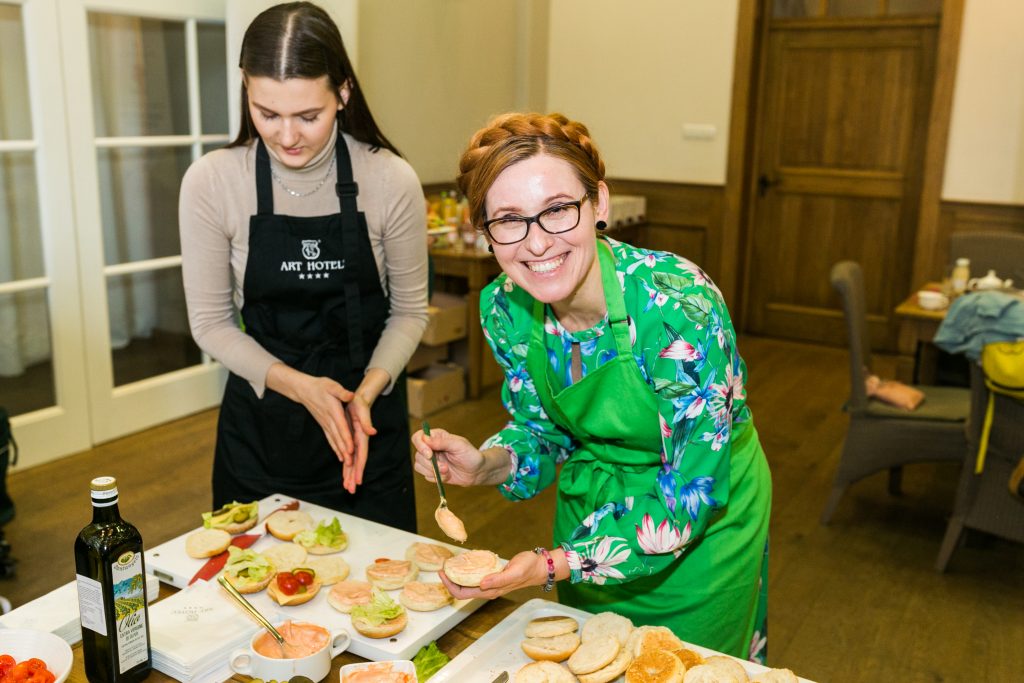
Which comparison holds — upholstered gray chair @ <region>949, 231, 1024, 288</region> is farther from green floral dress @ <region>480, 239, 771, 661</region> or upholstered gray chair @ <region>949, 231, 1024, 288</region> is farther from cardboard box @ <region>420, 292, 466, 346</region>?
green floral dress @ <region>480, 239, 771, 661</region>

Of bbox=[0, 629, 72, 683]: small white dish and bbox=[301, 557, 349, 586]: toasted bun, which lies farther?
bbox=[301, 557, 349, 586]: toasted bun

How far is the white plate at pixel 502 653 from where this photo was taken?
1.25 m

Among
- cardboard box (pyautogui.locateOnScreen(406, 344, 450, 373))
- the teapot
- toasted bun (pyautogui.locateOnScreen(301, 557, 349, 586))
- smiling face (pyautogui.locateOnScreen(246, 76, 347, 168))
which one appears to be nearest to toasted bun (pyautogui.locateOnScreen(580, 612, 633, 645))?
toasted bun (pyautogui.locateOnScreen(301, 557, 349, 586))

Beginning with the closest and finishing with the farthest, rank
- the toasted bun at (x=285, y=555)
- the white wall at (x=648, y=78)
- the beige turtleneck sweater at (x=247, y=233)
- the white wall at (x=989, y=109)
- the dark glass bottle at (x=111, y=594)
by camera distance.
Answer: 1. the dark glass bottle at (x=111, y=594)
2. the toasted bun at (x=285, y=555)
3. the beige turtleneck sweater at (x=247, y=233)
4. the white wall at (x=989, y=109)
5. the white wall at (x=648, y=78)

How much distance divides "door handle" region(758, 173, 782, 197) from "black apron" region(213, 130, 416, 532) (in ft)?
16.0

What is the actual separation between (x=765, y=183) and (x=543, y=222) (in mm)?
5416

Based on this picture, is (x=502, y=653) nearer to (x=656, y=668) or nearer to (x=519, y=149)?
(x=656, y=668)

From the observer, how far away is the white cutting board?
131cm

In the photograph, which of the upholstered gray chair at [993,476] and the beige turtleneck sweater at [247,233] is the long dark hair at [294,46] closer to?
the beige turtleneck sweater at [247,233]

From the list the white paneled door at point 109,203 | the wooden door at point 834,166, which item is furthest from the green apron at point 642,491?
the wooden door at point 834,166

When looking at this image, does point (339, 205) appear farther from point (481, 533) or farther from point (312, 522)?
point (481, 533)

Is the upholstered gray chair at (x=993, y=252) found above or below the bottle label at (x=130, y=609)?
above

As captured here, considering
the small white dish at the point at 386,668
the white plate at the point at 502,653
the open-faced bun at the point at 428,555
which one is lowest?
the white plate at the point at 502,653

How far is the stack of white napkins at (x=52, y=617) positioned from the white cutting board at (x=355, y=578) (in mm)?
108
